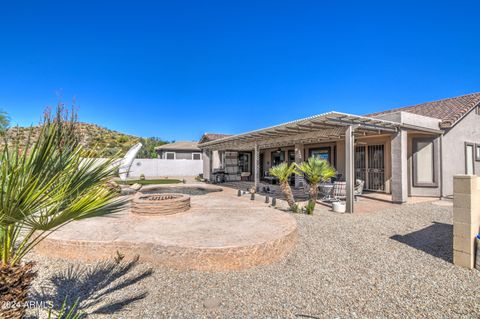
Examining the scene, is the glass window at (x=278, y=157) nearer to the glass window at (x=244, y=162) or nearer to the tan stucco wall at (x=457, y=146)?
the glass window at (x=244, y=162)

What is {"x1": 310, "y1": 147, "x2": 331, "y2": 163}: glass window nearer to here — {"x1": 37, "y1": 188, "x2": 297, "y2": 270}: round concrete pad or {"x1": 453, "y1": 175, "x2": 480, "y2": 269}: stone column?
{"x1": 37, "y1": 188, "x2": 297, "y2": 270}: round concrete pad

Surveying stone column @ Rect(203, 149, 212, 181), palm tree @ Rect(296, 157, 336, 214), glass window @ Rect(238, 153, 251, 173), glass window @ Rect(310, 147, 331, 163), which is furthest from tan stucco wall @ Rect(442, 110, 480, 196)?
stone column @ Rect(203, 149, 212, 181)

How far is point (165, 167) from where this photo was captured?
2931 centimetres

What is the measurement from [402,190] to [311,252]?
24.1 feet

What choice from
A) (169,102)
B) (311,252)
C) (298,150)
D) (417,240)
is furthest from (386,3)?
(169,102)

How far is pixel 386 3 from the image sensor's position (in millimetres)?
11133

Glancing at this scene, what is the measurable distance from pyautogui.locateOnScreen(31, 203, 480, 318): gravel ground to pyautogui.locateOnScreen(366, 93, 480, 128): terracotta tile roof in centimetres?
950

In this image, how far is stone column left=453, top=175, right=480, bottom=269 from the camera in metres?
4.14

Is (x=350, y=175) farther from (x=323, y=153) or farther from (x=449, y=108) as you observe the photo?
(x=449, y=108)

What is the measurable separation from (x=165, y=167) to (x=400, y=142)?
25.6 metres

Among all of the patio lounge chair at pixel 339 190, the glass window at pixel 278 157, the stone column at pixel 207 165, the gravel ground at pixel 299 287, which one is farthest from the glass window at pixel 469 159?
the stone column at pixel 207 165

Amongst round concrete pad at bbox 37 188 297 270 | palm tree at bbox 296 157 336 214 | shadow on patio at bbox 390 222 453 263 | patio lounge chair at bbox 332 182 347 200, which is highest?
palm tree at bbox 296 157 336 214

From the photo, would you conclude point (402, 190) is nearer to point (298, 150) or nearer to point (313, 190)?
point (313, 190)

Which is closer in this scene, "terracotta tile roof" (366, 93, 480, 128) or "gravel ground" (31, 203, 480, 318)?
"gravel ground" (31, 203, 480, 318)
